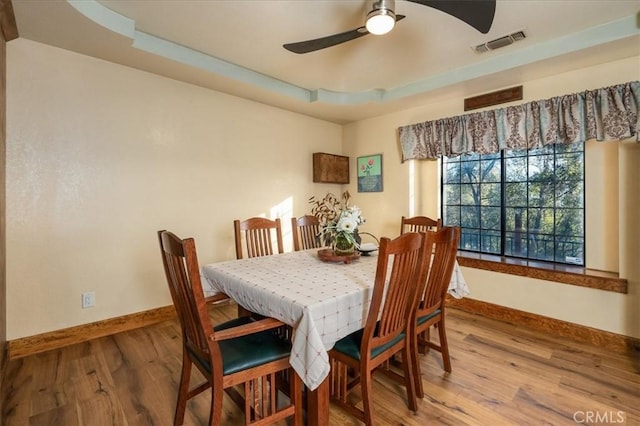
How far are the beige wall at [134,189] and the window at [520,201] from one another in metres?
0.19

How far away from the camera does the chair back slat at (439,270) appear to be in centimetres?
178

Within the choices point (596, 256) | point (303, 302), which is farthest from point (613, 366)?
point (303, 302)

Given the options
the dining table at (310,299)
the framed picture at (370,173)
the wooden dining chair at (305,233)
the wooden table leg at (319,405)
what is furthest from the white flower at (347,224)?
the framed picture at (370,173)

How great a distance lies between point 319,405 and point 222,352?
0.53 meters

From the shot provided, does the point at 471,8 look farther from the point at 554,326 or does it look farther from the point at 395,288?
the point at 554,326

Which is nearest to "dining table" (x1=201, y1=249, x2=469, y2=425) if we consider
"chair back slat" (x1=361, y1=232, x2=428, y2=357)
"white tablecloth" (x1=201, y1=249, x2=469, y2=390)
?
"white tablecloth" (x1=201, y1=249, x2=469, y2=390)

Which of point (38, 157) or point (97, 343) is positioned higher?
point (38, 157)

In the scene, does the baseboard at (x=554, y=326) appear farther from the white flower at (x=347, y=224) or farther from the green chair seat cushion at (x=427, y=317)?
the white flower at (x=347, y=224)

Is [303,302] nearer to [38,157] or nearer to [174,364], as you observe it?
[174,364]

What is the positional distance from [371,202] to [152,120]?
9.47 feet

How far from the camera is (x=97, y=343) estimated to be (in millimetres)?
2531

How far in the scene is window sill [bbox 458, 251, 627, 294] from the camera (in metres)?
2.50

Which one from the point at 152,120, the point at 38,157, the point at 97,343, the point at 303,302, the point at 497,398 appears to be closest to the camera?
the point at 303,302

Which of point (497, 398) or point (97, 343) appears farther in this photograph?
point (97, 343)
